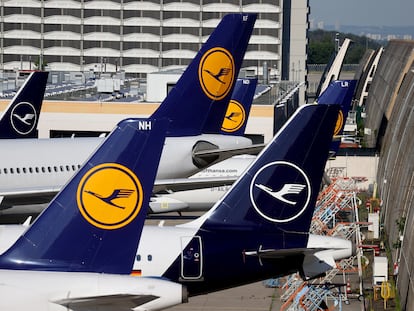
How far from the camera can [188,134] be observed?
44.7m

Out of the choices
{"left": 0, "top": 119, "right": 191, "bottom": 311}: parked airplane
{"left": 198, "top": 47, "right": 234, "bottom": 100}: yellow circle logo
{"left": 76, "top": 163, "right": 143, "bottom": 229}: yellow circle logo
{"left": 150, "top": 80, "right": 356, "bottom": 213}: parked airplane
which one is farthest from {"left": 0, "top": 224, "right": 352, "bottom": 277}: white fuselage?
{"left": 150, "top": 80, "right": 356, "bottom": 213}: parked airplane

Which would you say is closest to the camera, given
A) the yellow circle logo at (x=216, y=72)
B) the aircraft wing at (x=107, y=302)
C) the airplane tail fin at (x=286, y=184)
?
the aircraft wing at (x=107, y=302)

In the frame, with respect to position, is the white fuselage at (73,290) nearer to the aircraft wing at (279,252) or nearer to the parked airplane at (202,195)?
the aircraft wing at (279,252)

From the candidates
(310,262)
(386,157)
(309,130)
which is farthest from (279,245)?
(386,157)

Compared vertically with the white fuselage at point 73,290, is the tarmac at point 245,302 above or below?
below

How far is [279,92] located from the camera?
99000 millimetres

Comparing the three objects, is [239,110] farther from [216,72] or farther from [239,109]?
[216,72]

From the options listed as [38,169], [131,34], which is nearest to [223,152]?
[38,169]

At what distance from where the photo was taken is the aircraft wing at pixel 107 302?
63.5ft

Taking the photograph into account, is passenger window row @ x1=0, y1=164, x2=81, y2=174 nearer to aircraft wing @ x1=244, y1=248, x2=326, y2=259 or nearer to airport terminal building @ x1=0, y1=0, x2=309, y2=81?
aircraft wing @ x1=244, y1=248, x2=326, y2=259

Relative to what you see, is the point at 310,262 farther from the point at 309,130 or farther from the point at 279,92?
the point at 279,92

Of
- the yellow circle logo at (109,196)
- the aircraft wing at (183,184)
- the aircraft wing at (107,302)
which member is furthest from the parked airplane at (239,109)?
the aircraft wing at (107,302)

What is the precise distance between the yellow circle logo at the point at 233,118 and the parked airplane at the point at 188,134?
13.6 m

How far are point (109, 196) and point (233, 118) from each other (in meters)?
39.3
